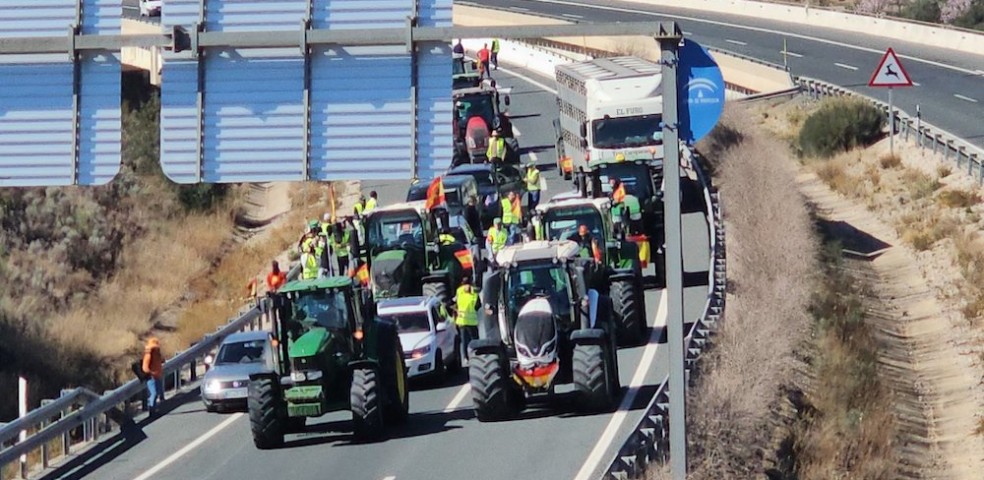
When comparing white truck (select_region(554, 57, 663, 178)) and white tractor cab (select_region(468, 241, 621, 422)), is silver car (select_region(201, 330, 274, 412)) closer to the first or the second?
white tractor cab (select_region(468, 241, 621, 422))

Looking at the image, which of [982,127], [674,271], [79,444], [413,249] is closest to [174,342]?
[413,249]

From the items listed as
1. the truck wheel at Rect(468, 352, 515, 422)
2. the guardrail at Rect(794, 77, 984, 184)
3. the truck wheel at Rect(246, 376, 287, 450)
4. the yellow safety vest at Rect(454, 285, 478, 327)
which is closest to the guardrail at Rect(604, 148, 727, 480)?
the truck wheel at Rect(468, 352, 515, 422)

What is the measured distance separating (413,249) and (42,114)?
1725cm

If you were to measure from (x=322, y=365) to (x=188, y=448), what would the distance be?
284cm

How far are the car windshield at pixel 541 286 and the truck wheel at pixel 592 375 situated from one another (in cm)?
100

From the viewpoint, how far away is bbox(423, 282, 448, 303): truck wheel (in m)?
32.1

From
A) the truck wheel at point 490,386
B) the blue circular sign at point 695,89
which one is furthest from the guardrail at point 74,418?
the blue circular sign at point 695,89

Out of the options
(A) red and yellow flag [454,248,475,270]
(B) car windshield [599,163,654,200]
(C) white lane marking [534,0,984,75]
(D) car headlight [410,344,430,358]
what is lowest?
(D) car headlight [410,344,430,358]

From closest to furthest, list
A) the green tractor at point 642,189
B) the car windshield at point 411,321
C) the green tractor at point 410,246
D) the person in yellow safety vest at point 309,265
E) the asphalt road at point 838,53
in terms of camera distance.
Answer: the car windshield at point 411,321
the green tractor at point 410,246
the person in yellow safety vest at point 309,265
the green tractor at point 642,189
the asphalt road at point 838,53

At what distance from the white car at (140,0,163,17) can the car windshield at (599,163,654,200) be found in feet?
120

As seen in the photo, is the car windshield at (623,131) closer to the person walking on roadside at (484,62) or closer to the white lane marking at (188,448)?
the white lane marking at (188,448)

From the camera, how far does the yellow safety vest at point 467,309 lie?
2986 cm

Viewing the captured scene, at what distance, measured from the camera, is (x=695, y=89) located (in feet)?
50.5

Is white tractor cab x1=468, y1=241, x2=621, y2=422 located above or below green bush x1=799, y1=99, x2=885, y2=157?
below
